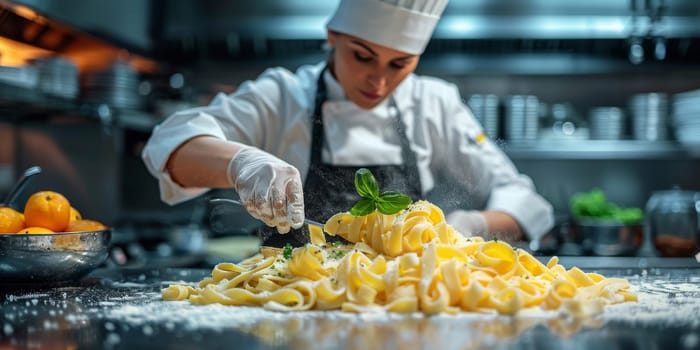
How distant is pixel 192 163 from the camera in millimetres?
2377

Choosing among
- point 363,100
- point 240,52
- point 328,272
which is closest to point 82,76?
point 240,52

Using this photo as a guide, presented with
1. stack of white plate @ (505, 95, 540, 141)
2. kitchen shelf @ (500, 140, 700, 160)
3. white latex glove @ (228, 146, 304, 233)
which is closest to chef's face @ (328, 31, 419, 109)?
white latex glove @ (228, 146, 304, 233)

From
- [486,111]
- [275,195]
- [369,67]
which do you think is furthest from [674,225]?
[275,195]

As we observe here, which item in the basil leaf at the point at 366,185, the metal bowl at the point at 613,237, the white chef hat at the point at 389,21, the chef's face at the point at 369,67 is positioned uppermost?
the white chef hat at the point at 389,21

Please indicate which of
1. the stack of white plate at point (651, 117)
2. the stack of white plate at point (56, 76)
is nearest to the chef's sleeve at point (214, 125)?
the stack of white plate at point (56, 76)

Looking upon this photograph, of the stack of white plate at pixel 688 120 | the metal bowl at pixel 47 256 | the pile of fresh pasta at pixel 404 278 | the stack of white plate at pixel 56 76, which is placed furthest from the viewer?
the stack of white plate at pixel 688 120

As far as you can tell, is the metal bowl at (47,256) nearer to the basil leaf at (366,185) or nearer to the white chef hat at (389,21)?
the basil leaf at (366,185)

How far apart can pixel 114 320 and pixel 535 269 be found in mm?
1051

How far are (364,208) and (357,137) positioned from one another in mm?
1144

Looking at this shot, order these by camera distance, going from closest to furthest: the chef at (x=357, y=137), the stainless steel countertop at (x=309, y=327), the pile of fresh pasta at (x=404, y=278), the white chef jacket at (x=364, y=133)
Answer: the stainless steel countertop at (x=309, y=327), the pile of fresh pasta at (x=404, y=278), the chef at (x=357, y=137), the white chef jacket at (x=364, y=133)

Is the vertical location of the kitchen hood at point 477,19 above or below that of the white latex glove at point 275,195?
above

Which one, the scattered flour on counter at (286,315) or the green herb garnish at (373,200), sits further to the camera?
the green herb garnish at (373,200)

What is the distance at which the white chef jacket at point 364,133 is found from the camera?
2738 mm

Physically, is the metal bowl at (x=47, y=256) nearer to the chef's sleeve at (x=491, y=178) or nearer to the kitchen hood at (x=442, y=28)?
the chef's sleeve at (x=491, y=178)
